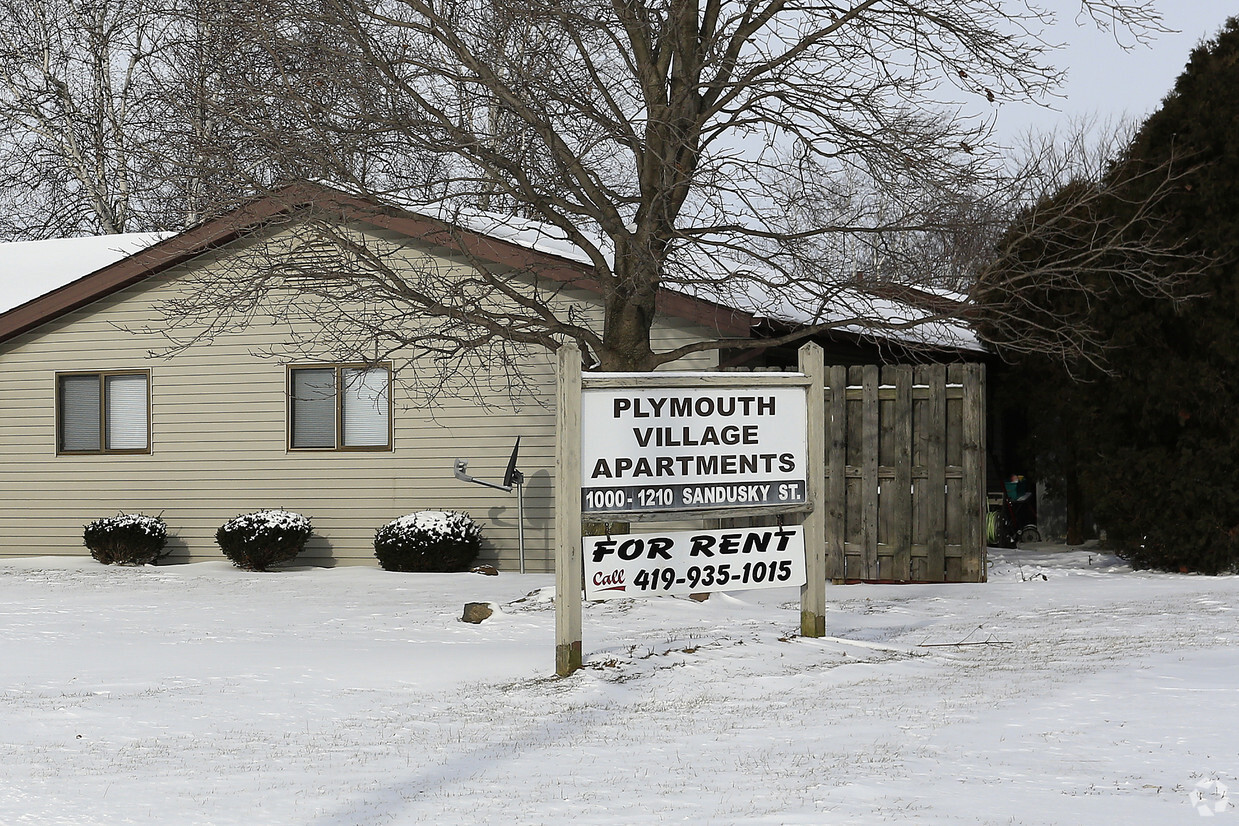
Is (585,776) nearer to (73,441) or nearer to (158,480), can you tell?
(158,480)

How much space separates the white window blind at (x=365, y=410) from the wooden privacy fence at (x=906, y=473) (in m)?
6.58

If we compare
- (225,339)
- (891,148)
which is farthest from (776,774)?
(225,339)

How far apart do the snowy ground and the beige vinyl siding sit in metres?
4.44

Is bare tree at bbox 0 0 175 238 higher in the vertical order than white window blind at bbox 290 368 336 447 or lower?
higher

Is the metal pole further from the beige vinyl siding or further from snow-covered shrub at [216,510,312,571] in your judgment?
snow-covered shrub at [216,510,312,571]

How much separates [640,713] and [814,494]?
2.69 meters

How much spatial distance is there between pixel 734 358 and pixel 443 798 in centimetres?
1085

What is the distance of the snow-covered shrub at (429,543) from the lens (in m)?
16.8

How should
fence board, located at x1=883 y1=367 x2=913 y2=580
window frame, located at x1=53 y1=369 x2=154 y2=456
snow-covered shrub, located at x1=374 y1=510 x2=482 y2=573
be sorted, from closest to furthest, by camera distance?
fence board, located at x1=883 y1=367 x2=913 y2=580 < snow-covered shrub, located at x1=374 y1=510 x2=482 y2=573 < window frame, located at x1=53 y1=369 x2=154 y2=456

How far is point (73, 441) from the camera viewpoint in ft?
64.3

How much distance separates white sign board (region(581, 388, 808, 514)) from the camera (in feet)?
29.7

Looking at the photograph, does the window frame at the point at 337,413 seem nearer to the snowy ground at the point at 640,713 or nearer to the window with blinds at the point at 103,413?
the window with blinds at the point at 103,413

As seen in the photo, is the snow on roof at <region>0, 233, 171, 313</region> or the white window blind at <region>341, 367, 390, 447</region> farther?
the snow on roof at <region>0, 233, 171, 313</region>

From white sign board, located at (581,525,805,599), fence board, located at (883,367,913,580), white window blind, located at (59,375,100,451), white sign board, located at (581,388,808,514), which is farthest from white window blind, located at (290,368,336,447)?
white sign board, located at (581,525,805,599)
